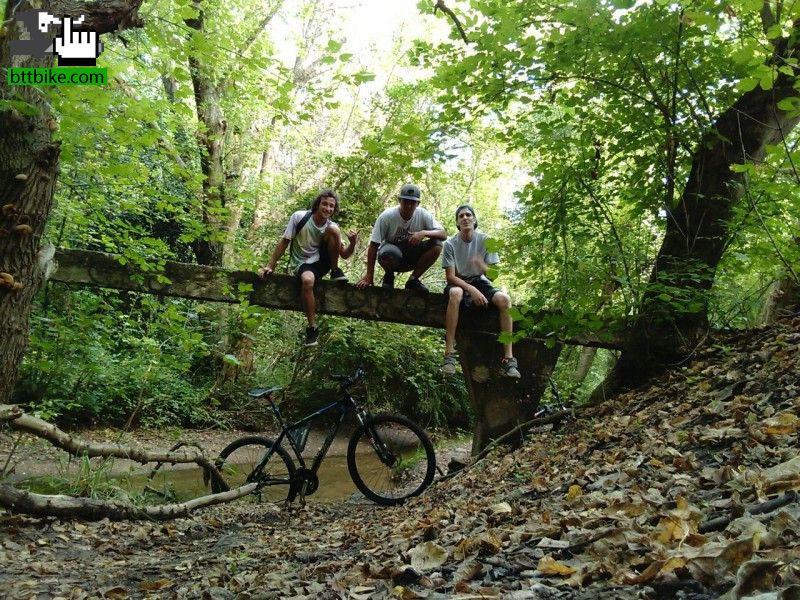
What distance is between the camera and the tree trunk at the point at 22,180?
3072mm

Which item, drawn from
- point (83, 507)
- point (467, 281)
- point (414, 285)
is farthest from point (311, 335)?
point (83, 507)

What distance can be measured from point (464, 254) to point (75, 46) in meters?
3.60

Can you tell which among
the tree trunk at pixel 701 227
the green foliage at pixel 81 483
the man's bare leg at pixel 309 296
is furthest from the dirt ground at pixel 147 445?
the tree trunk at pixel 701 227

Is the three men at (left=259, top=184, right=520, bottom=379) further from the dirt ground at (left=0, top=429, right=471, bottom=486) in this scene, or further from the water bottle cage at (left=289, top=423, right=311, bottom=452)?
the dirt ground at (left=0, top=429, right=471, bottom=486)

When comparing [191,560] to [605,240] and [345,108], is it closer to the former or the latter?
[605,240]

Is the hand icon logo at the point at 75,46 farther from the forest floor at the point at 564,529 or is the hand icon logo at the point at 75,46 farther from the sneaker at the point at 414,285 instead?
the sneaker at the point at 414,285

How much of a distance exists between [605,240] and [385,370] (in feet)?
18.3

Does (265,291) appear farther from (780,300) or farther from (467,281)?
(780,300)

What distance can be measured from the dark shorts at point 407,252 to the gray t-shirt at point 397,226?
8 centimetres

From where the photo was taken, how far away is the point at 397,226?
5.88 metres

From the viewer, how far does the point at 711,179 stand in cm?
477

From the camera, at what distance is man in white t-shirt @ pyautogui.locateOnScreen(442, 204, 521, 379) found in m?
5.43

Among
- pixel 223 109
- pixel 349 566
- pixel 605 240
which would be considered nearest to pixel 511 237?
pixel 605 240

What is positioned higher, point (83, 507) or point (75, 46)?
point (75, 46)
